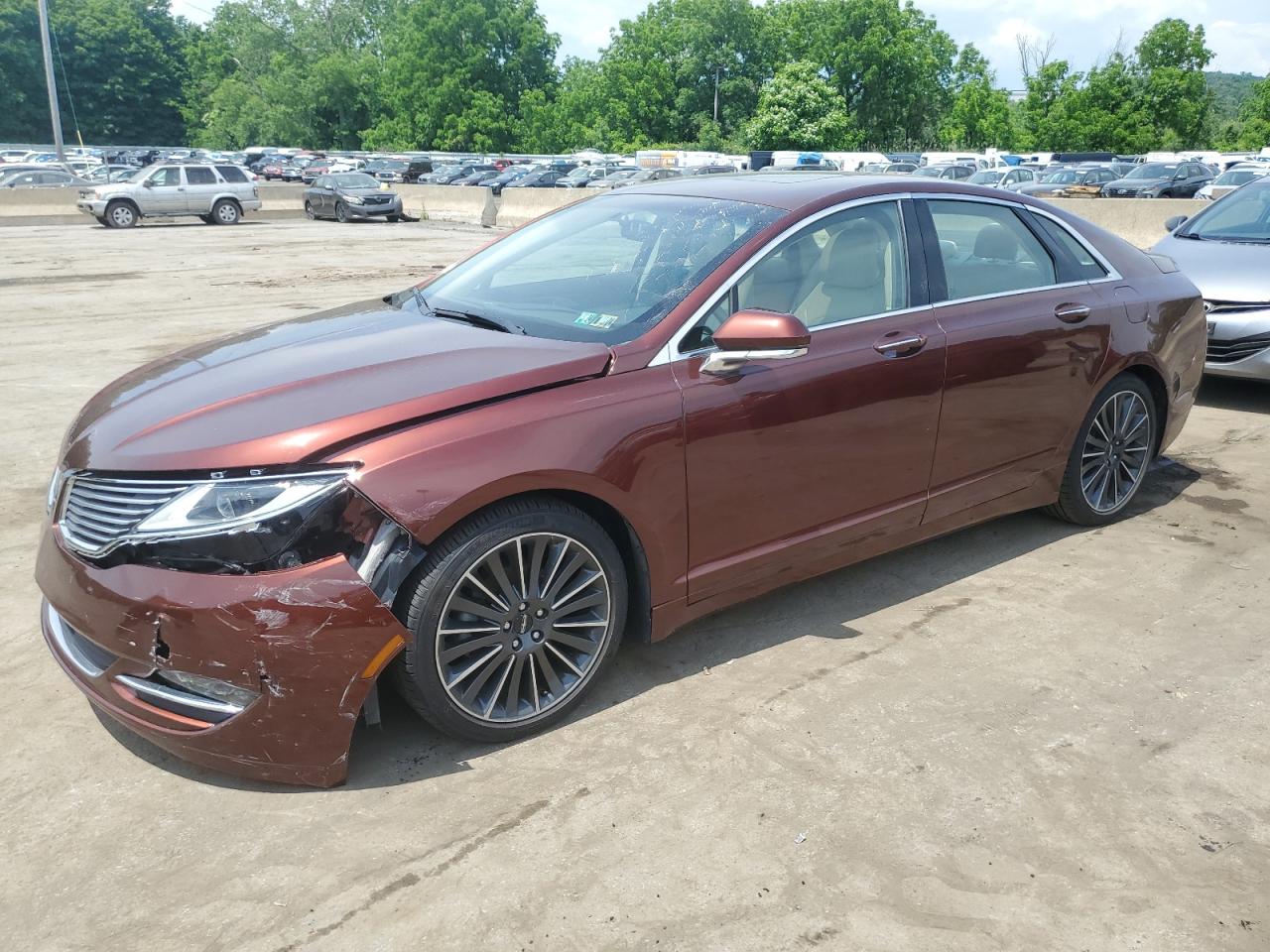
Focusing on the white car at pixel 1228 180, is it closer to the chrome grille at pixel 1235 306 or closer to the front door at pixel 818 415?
the chrome grille at pixel 1235 306

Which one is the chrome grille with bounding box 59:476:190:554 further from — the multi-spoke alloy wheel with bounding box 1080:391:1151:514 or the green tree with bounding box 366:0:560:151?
the green tree with bounding box 366:0:560:151

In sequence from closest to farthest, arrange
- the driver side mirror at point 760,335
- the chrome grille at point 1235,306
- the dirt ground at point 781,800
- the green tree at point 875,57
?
the dirt ground at point 781,800
the driver side mirror at point 760,335
the chrome grille at point 1235,306
the green tree at point 875,57

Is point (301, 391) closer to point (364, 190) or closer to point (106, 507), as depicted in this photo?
point (106, 507)

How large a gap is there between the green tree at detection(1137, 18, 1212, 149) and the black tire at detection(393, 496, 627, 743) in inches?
3338

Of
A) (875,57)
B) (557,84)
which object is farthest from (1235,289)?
(875,57)

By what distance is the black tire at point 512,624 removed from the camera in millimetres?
2988

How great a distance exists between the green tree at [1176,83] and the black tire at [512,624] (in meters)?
84.8

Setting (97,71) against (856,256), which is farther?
(97,71)

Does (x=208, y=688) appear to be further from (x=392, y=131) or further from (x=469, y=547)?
(x=392, y=131)

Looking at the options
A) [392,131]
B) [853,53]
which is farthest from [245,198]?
[853,53]

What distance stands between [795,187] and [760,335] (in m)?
1.10

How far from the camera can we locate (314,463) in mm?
2854

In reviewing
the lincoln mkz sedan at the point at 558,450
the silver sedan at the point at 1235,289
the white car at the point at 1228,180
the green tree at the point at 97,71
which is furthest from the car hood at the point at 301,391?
the green tree at the point at 97,71

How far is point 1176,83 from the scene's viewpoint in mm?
74875
